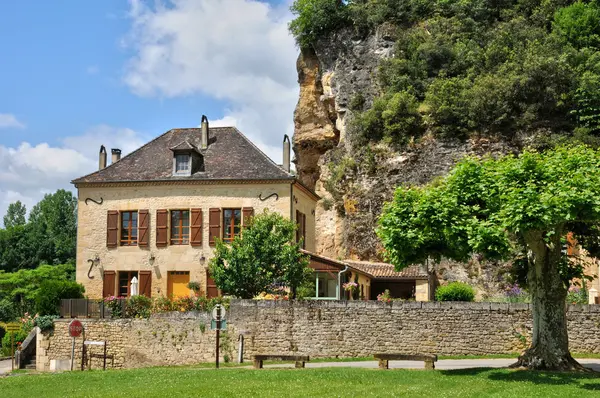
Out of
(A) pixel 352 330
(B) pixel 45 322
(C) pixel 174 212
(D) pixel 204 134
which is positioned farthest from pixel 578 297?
(B) pixel 45 322

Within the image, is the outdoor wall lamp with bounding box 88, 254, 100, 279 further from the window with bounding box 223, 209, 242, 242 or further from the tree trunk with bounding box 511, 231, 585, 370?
the tree trunk with bounding box 511, 231, 585, 370

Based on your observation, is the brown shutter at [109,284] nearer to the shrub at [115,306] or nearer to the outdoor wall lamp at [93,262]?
the outdoor wall lamp at [93,262]

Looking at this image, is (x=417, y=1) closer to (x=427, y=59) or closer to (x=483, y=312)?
(x=427, y=59)

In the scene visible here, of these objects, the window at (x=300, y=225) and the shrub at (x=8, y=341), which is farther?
the shrub at (x=8, y=341)

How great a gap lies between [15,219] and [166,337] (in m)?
56.5

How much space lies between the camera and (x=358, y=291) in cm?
3078

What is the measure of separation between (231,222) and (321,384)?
16.8 m

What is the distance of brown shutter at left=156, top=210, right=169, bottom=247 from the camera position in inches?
1264

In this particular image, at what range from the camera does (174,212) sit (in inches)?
1273

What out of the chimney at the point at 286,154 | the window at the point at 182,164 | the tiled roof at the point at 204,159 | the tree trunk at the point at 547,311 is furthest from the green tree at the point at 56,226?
the tree trunk at the point at 547,311

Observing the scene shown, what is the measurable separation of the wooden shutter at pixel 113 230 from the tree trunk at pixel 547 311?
805 inches

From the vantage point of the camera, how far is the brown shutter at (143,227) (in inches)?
1270

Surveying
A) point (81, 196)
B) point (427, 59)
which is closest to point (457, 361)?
point (81, 196)

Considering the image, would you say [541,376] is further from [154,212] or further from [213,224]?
[154,212]
